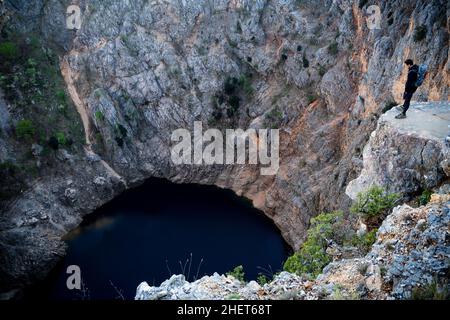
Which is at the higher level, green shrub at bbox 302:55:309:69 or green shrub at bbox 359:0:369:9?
green shrub at bbox 359:0:369:9

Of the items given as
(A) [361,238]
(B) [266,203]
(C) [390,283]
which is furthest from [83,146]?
(C) [390,283]

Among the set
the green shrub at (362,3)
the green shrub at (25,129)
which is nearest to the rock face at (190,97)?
the green shrub at (362,3)

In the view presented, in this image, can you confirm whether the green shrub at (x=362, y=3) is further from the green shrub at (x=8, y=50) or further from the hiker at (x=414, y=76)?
the green shrub at (x=8, y=50)

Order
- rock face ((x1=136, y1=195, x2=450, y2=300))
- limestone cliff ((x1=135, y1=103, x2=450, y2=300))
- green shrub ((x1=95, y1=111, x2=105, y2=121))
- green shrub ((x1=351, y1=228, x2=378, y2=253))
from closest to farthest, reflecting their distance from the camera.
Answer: limestone cliff ((x1=135, y1=103, x2=450, y2=300))
rock face ((x1=136, y1=195, x2=450, y2=300))
green shrub ((x1=351, y1=228, x2=378, y2=253))
green shrub ((x1=95, y1=111, x2=105, y2=121))

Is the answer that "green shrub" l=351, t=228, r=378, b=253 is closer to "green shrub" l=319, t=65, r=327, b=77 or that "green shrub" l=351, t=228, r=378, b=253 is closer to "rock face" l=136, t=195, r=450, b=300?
"rock face" l=136, t=195, r=450, b=300

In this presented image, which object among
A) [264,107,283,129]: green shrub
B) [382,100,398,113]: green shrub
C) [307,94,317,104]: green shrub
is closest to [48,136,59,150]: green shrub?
[264,107,283,129]: green shrub

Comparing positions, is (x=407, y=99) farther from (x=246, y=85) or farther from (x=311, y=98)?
(x=246, y=85)
